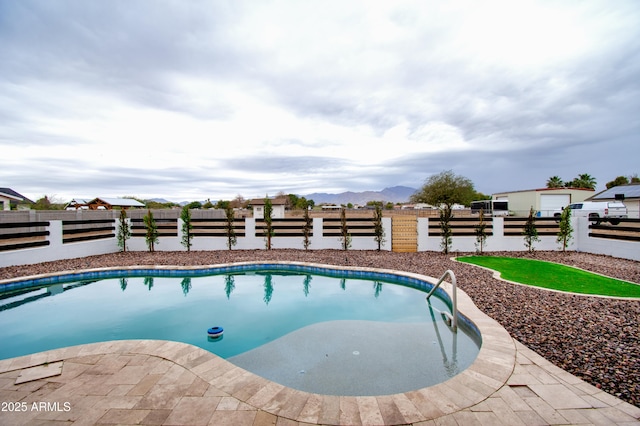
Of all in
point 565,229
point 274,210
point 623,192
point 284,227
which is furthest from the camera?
point 623,192

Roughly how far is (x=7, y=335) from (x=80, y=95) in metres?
8.10

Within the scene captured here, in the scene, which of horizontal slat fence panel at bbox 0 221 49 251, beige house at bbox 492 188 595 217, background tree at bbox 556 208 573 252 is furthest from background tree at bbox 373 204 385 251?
beige house at bbox 492 188 595 217

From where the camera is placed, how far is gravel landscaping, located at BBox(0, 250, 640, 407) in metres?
3.45

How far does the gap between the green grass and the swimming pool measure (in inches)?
122

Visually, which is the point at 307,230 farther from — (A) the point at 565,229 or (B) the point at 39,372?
(A) the point at 565,229

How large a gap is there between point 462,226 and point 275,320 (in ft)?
36.0

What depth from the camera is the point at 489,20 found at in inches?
313

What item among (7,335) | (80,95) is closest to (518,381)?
(7,335)

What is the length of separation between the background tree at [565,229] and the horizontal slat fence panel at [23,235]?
22176 mm

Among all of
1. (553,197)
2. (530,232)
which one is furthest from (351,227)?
(553,197)

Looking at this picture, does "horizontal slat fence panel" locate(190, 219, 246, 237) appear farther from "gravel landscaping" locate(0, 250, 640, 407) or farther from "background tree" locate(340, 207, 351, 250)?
"background tree" locate(340, 207, 351, 250)

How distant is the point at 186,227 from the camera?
1364 cm

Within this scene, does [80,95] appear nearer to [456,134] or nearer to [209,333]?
[209,333]

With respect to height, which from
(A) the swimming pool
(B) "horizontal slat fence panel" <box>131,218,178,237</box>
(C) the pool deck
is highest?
(B) "horizontal slat fence panel" <box>131,218,178,237</box>
